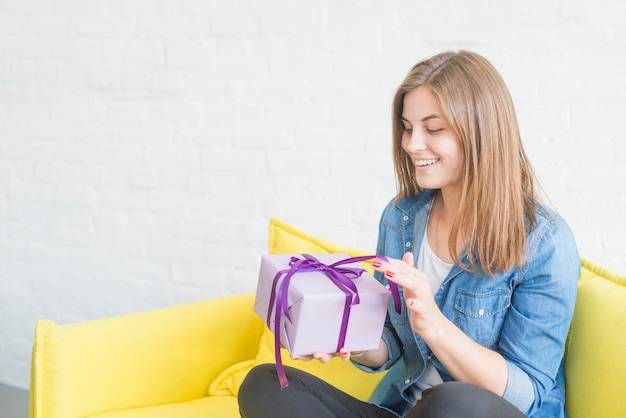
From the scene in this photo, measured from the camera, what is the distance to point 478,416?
0.96 meters

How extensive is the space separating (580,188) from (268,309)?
35.5 inches

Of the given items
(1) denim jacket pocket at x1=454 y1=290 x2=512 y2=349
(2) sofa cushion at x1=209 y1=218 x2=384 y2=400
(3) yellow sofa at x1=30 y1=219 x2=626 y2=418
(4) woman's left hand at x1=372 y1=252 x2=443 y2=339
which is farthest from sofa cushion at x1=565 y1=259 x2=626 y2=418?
(2) sofa cushion at x1=209 y1=218 x2=384 y2=400

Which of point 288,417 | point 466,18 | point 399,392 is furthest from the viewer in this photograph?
point 466,18

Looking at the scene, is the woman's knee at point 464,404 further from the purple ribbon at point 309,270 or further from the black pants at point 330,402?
the purple ribbon at point 309,270

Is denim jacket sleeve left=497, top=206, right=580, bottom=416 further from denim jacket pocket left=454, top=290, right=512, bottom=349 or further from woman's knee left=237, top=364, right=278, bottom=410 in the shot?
woman's knee left=237, top=364, right=278, bottom=410

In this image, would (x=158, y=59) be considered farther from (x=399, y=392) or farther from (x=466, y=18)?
(x=399, y=392)

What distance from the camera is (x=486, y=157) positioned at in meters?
1.17

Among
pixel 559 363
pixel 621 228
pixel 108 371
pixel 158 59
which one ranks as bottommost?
pixel 108 371

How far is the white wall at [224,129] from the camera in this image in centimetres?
164

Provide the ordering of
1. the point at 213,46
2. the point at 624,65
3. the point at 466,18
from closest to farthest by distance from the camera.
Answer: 1. the point at 624,65
2. the point at 466,18
3. the point at 213,46

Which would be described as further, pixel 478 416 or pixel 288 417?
pixel 288 417

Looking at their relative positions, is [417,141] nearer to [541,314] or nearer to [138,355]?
[541,314]

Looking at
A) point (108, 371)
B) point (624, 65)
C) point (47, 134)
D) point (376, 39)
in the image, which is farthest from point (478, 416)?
point (47, 134)

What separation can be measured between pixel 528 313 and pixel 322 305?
0.37 m
